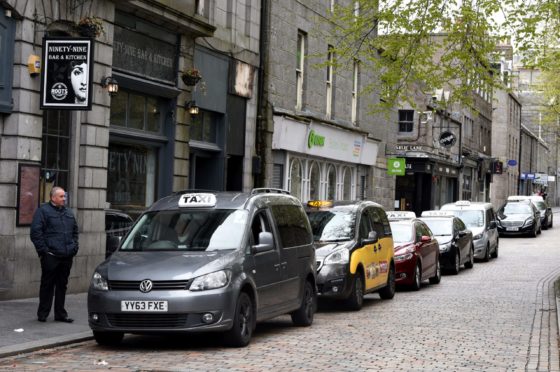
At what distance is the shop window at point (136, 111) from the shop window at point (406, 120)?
31012 mm

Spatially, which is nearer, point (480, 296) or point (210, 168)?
point (480, 296)

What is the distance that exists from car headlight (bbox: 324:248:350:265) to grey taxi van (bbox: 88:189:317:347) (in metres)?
1.78

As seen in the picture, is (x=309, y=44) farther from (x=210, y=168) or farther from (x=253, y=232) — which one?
(x=253, y=232)

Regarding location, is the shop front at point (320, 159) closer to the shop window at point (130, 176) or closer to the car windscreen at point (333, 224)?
the shop window at point (130, 176)

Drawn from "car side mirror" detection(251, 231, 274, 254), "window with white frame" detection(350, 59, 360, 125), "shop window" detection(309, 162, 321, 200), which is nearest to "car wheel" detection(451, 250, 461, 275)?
"shop window" detection(309, 162, 321, 200)

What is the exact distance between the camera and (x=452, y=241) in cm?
2530

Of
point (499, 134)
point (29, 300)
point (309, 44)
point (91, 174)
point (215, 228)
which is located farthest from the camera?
point (499, 134)

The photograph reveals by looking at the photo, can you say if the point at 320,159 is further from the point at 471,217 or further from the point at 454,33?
the point at 454,33

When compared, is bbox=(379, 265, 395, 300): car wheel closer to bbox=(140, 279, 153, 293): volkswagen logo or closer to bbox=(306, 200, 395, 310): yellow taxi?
bbox=(306, 200, 395, 310): yellow taxi

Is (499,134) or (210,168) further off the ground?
(499,134)

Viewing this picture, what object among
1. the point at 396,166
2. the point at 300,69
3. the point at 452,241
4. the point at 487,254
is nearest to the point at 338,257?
the point at 452,241

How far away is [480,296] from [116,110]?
7.75 metres

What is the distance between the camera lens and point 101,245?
1780cm

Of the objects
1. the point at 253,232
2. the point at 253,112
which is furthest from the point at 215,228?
the point at 253,112
